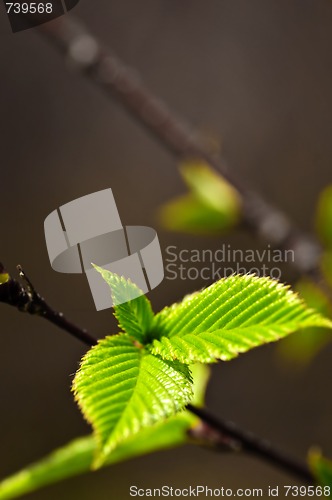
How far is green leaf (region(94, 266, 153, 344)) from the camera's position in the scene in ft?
1.20

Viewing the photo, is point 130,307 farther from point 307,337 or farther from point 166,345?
point 307,337

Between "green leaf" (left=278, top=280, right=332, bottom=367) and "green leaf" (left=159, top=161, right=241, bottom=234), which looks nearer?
"green leaf" (left=278, top=280, right=332, bottom=367)

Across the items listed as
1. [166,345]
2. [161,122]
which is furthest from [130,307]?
[161,122]

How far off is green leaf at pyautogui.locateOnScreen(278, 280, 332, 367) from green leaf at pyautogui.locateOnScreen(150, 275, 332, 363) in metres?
0.28

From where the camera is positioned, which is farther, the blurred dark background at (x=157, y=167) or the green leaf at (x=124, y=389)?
the blurred dark background at (x=157, y=167)

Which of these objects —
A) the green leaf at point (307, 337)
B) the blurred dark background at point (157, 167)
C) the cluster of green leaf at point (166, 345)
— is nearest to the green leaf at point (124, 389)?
the cluster of green leaf at point (166, 345)

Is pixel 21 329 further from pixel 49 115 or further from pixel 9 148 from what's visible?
pixel 49 115

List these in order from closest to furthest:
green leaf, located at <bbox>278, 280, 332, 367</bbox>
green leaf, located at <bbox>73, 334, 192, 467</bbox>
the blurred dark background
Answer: green leaf, located at <bbox>73, 334, 192, 467</bbox>, green leaf, located at <bbox>278, 280, 332, 367</bbox>, the blurred dark background

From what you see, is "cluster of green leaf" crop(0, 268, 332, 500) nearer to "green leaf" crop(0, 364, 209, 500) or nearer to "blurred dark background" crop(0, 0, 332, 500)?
"green leaf" crop(0, 364, 209, 500)

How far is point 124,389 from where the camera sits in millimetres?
306

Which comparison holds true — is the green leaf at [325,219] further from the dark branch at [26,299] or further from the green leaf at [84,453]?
the dark branch at [26,299]

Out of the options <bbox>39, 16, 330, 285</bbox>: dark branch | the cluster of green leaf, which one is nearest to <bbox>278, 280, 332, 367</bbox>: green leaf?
<bbox>39, 16, 330, 285</bbox>: dark branch

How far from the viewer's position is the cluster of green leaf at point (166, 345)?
0.92ft

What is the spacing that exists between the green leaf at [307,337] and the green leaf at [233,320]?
285 mm
